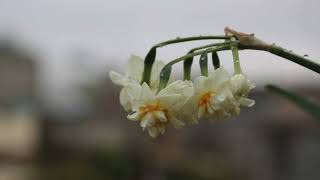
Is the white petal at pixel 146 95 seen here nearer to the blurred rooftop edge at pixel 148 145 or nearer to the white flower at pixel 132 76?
the white flower at pixel 132 76

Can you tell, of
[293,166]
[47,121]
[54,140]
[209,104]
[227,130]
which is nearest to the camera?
[209,104]

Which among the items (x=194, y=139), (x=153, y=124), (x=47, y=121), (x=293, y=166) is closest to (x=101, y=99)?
(x=47, y=121)

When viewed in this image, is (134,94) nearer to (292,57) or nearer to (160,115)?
(160,115)

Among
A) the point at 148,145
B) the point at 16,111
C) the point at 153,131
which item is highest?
the point at 16,111

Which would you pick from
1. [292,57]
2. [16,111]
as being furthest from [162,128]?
[16,111]

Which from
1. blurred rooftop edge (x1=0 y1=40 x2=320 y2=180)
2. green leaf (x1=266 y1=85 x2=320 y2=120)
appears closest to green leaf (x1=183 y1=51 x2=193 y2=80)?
green leaf (x1=266 y1=85 x2=320 y2=120)

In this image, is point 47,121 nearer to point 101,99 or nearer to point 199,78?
point 101,99

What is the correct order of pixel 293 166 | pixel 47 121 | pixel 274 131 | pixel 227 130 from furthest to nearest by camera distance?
pixel 47 121
pixel 227 130
pixel 274 131
pixel 293 166

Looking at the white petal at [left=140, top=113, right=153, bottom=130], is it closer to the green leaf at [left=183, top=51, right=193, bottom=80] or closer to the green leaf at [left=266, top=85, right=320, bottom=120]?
the green leaf at [left=183, top=51, right=193, bottom=80]
